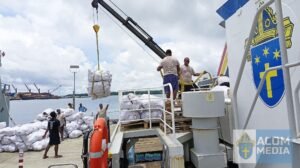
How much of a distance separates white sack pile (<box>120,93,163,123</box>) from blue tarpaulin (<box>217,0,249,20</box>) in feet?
7.66

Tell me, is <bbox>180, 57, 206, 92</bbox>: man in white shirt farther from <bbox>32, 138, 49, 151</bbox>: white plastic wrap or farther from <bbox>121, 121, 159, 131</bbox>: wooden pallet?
<bbox>32, 138, 49, 151</bbox>: white plastic wrap

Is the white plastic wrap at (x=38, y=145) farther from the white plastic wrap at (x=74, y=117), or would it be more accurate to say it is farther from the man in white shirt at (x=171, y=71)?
the man in white shirt at (x=171, y=71)

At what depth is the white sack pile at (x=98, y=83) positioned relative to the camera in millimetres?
6383

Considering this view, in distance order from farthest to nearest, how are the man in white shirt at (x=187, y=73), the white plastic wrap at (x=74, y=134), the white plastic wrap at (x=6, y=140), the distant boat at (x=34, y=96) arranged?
1. the distant boat at (x=34, y=96)
2. the white plastic wrap at (x=74, y=134)
3. the white plastic wrap at (x=6, y=140)
4. the man in white shirt at (x=187, y=73)

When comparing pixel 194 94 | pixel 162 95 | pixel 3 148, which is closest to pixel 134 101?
pixel 162 95

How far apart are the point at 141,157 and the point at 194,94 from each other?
5394 mm

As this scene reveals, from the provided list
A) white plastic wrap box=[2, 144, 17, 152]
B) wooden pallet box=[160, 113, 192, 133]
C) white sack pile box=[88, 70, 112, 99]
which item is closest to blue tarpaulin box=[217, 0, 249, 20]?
wooden pallet box=[160, 113, 192, 133]

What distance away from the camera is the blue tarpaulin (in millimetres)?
4156

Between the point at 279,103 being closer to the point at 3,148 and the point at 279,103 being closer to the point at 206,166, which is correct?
the point at 206,166

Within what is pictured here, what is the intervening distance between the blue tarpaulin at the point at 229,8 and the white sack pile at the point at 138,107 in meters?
2.34

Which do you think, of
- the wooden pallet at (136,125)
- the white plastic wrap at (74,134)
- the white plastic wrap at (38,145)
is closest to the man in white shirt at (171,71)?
the wooden pallet at (136,125)

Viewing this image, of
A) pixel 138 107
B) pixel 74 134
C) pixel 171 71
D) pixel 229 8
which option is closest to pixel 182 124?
pixel 138 107

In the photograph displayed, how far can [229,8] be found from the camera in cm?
452

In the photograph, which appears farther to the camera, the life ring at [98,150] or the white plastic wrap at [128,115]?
the white plastic wrap at [128,115]
